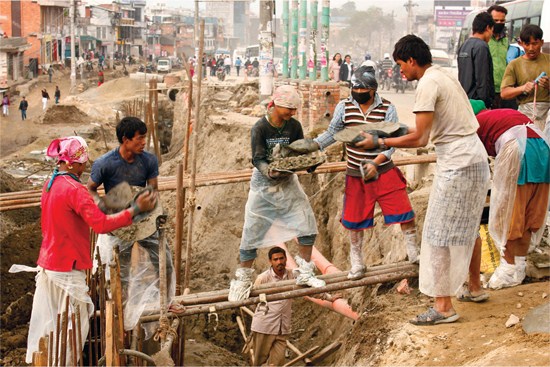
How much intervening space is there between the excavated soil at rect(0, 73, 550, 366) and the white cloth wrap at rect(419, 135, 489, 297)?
394 millimetres

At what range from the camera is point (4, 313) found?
1030 cm

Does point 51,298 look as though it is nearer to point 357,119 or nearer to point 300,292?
point 300,292

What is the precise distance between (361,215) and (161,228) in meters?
1.58

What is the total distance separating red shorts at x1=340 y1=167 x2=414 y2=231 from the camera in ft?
20.8

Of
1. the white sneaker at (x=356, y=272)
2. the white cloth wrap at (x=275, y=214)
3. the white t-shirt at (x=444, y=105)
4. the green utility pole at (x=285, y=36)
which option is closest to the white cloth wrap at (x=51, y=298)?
the white cloth wrap at (x=275, y=214)

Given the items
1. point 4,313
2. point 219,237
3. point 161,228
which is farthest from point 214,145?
point 161,228

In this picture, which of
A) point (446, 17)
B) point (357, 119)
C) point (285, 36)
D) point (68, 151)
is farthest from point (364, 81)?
point (446, 17)

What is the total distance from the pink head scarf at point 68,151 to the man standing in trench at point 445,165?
1.99 metres

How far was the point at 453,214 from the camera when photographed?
5.66 meters

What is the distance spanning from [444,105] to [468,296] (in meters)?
1.64

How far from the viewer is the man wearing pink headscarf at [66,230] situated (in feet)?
18.3

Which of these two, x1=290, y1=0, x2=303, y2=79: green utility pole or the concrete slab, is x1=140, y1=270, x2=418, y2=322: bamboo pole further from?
x1=290, y1=0, x2=303, y2=79: green utility pole

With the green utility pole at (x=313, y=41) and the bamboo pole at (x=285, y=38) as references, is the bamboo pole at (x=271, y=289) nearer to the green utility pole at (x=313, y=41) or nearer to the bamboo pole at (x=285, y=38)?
the green utility pole at (x=313, y=41)

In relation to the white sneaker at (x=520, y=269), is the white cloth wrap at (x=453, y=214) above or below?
above
